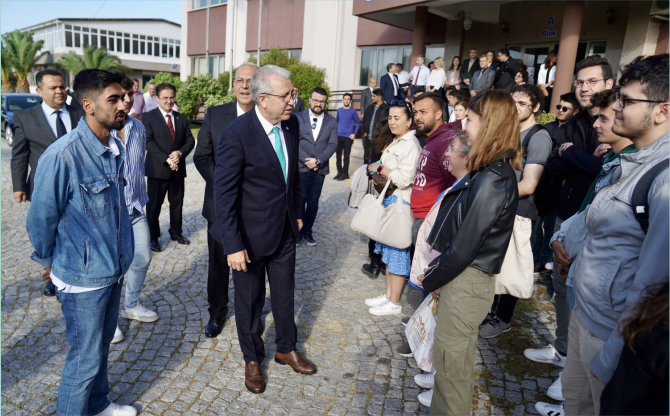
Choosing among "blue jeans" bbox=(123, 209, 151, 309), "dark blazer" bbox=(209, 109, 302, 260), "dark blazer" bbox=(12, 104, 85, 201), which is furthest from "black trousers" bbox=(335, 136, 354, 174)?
"dark blazer" bbox=(209, 109, 302, 260)

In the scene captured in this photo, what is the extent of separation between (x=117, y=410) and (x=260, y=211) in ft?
5.45

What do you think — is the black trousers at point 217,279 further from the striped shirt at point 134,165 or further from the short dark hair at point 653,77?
the short dark hair at point 653,77

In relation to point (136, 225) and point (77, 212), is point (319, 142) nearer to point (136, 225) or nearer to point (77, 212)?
point (136, 225)

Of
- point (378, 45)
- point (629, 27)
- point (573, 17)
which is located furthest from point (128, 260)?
point (378, 45)

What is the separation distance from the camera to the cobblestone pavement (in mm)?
3234

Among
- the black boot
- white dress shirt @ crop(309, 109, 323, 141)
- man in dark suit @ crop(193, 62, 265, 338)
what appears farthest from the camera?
white dress shirt @ crop(309, 109, 323, 141)

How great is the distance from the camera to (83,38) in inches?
1998

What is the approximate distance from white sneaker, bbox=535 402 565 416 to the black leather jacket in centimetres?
138

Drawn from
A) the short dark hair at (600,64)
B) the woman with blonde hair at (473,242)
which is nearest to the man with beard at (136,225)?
the woman with blonde hair at (473,242)

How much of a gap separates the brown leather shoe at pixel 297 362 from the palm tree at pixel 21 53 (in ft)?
178

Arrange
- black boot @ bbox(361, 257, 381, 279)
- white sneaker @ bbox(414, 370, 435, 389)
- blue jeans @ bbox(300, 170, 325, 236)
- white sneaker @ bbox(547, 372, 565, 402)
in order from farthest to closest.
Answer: blue jeans @ bbox(300, 170, 325, 236)
black boot @ bbox(361, 257, 381, 279)
white sneaker @ bbox(414, 370, 435, 389)
white sneaker @ bbox(547, 372, 565, 402)

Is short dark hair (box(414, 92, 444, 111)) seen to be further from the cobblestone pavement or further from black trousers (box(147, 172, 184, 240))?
black trousers (box(147, 172, 184, 240))

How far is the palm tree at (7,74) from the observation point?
4336cm

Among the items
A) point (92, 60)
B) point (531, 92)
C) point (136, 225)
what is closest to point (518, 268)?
point (531, 92)
